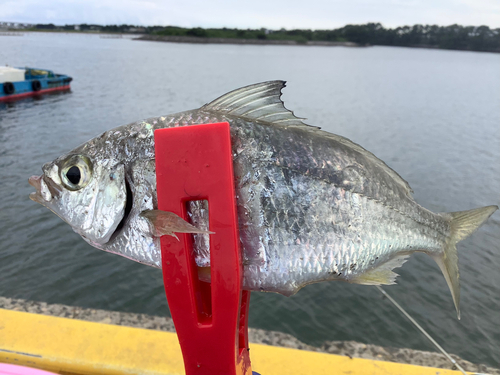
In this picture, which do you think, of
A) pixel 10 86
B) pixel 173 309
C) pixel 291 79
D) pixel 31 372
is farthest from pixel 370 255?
pixel 291 79

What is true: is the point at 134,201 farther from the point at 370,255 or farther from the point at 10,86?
the point at 10,86

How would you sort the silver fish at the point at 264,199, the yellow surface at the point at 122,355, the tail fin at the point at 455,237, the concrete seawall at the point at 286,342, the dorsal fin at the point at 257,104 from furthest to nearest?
1. the concrete seawall at the point at 286,342
2. the yellow surface at the point at 122,355
3. the tail fin at the point at 455,237
4. the dorsal fin at the point at 257,104
5. the silver fish at the point at 264,199

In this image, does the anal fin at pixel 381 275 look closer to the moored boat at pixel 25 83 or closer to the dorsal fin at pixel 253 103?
the dorsal fin at pixel 253 103

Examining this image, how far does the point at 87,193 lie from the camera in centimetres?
110

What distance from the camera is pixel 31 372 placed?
6.45ft

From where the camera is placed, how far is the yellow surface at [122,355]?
2424mm

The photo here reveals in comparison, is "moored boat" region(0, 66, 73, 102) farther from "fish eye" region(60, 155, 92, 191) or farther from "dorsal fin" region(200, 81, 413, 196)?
"dorsal fin" region(200, 81, 413, 196)

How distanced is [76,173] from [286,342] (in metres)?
2.58

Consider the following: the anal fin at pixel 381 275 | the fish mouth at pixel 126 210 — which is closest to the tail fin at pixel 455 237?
the anal fin at pixel 381 275

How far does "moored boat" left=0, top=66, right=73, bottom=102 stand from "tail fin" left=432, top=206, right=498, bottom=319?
2493 cm

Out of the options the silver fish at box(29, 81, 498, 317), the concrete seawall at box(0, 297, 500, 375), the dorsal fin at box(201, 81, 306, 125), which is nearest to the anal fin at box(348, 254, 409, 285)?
the silver fish at box(29, 81, 498, 317)

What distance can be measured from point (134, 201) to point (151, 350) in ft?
6.33

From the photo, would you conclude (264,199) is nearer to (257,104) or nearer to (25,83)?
(257,104)

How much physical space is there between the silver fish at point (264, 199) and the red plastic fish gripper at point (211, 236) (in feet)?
0.23
